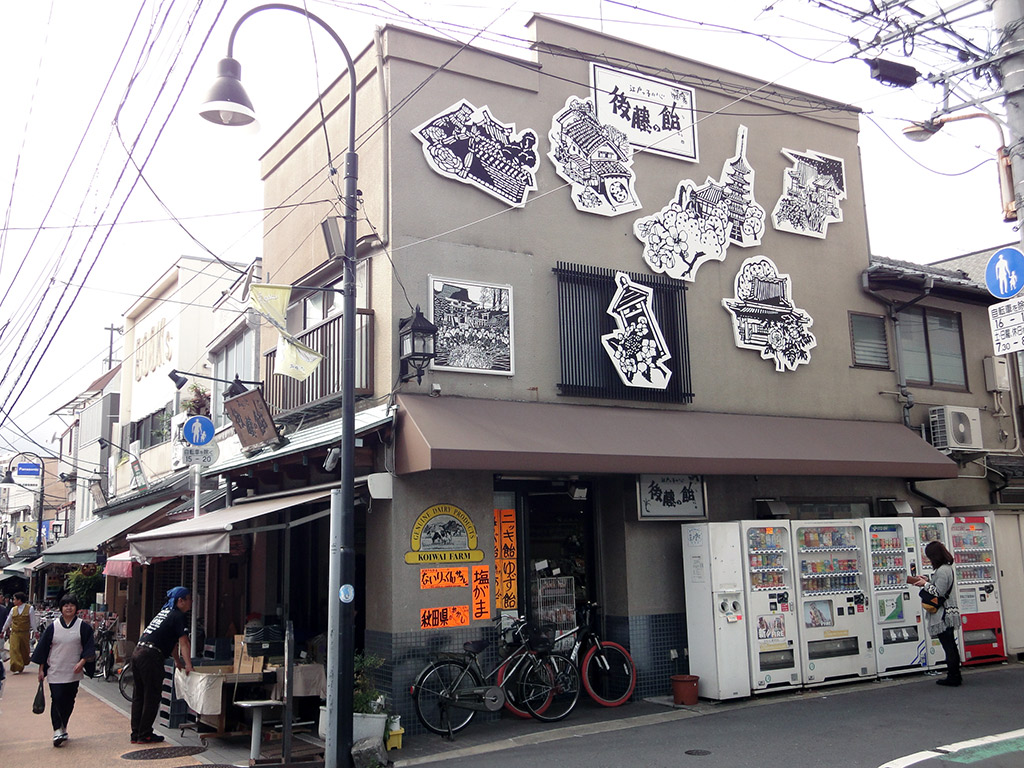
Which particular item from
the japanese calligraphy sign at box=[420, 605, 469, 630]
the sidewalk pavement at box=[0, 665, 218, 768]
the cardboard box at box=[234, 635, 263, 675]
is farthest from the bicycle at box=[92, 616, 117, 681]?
the japanese calligraphy sign at box=[420, 605, 469, 630]

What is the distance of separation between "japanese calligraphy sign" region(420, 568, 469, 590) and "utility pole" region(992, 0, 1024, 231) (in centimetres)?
726

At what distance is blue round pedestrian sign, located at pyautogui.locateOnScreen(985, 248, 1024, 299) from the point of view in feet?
28.2

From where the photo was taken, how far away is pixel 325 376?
40.6 ft

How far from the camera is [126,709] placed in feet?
45.3

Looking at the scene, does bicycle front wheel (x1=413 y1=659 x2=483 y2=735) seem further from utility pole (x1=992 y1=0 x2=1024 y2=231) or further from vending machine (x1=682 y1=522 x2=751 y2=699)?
utility pole (x1=992 y1=0 x2=1024 y2=231)

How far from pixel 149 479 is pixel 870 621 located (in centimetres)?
1973

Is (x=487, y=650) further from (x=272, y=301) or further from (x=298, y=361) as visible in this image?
(x=272, y=301)

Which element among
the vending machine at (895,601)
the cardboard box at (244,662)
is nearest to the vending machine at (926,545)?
the vending machine at (895,601)

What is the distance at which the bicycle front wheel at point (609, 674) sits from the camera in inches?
452

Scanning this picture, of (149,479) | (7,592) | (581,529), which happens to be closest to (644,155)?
(581,529)

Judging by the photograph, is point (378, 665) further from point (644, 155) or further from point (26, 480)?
point (26, 480)

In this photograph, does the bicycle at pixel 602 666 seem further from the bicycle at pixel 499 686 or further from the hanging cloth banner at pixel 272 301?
the hanging cloth banner at pixel 272 301

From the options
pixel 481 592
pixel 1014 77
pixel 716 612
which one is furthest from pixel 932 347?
pixel 481 592

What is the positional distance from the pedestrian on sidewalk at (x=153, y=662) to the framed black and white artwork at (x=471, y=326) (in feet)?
15.2
